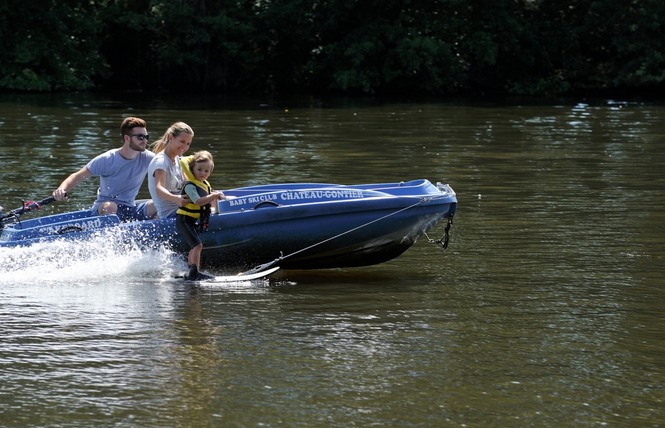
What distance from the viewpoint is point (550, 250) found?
36.4 ft

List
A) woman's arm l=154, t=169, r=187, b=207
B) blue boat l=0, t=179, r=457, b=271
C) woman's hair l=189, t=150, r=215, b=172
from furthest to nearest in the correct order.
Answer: blue boat l=0, t=179, r=457, b=271 < woman's arm l=154, t=169, r=187, b=207 < woman's hair l=189, t=150, r=215, b=172

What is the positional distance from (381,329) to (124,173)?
2.98 metres

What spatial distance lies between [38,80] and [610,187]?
81.0ft

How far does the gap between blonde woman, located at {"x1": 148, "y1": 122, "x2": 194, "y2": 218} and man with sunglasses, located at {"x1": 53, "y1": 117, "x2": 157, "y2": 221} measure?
1.10ft

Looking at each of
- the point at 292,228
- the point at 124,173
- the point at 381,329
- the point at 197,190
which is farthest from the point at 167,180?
the point at 381,329

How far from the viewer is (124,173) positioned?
10.1 metres

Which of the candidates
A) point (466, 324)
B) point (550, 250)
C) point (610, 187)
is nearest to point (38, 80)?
point (610, 187)

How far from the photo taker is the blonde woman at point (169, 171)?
31.3 feet

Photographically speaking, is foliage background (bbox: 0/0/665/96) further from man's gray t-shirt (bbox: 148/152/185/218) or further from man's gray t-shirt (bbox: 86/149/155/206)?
man's gray t-shirt (bbox: 148/152/185/218)

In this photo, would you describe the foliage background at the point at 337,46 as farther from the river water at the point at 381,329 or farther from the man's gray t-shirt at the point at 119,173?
the man's gray t-shirt at the point at 119,173

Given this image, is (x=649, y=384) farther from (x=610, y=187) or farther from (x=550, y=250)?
(x=610, y=187)

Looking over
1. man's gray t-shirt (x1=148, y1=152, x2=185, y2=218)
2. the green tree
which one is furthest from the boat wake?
the green tree

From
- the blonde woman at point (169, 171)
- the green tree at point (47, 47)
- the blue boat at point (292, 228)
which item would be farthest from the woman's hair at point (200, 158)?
the green tree at point (47, 47)

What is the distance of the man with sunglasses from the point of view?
1009 centimetres
